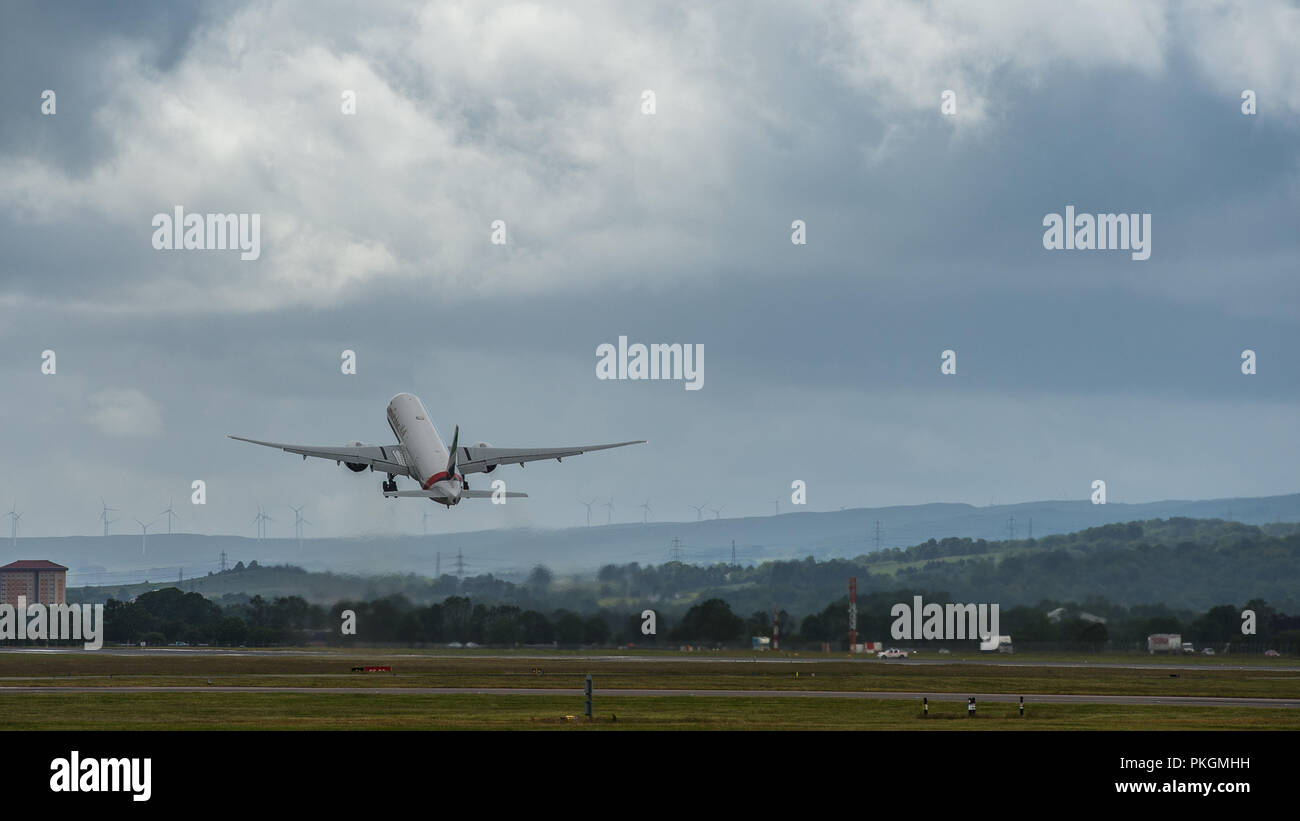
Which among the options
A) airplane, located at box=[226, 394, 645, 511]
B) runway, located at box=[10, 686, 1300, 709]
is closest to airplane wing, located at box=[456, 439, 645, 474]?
airplane, located at box=[226, 394, 645, 511]

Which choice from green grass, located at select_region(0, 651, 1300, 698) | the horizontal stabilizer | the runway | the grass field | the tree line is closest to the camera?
the grass field

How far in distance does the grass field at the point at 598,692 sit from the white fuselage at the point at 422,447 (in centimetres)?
1417

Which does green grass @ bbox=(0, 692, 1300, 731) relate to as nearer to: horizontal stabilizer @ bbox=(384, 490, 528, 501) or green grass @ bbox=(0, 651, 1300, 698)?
green grass @ bbox=(0, 651, 1300, 698)

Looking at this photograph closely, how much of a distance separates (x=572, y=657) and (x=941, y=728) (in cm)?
8821

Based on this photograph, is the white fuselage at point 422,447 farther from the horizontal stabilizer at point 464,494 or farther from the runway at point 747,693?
the runway at point 747,693

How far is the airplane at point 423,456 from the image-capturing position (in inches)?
4683

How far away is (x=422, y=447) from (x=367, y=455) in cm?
774

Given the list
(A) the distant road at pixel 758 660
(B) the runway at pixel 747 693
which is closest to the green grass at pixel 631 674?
(A) the distant road at pixel 758 660

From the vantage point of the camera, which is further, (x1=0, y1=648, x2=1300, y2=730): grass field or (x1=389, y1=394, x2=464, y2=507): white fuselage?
(x1=389, y1=394, x2=464, y2=507): white fuselage

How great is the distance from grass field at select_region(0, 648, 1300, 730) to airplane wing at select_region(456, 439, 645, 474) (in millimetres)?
16595

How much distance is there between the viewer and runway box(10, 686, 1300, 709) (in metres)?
81.9

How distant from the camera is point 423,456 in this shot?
120m

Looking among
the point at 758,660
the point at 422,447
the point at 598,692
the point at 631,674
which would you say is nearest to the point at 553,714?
the point at 598,692
